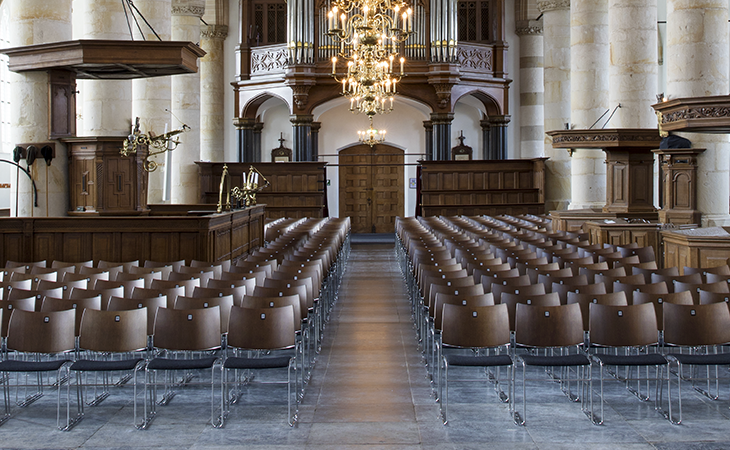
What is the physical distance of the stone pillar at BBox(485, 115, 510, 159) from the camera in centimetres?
2930

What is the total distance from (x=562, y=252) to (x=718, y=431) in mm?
5970

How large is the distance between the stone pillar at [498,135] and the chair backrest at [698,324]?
23272 millimetres

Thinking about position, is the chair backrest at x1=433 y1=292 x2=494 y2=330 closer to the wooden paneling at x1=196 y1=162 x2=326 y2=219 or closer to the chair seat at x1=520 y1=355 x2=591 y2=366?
the chair seat at x1=520 y1=355 x2=591 y2=366

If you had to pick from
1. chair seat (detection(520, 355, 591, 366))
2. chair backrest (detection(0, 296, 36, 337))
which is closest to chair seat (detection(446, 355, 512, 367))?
chair seat (detection(520, 355, 591, 366))

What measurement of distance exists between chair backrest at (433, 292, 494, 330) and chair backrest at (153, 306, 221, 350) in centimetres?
209

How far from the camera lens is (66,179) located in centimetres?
1366

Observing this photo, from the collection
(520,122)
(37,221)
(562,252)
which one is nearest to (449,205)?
(520,122)

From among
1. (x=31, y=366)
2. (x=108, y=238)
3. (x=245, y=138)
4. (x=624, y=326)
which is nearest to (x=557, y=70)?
(x=245, y=138)

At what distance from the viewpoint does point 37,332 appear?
6.23m

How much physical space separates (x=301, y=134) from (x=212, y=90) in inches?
180

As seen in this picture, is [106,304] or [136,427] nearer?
[136,427]

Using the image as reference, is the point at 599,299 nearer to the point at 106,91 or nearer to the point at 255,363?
the point at 255,363

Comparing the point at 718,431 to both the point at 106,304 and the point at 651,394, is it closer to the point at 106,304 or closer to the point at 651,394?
the point at 651,394

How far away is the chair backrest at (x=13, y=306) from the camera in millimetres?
6477
